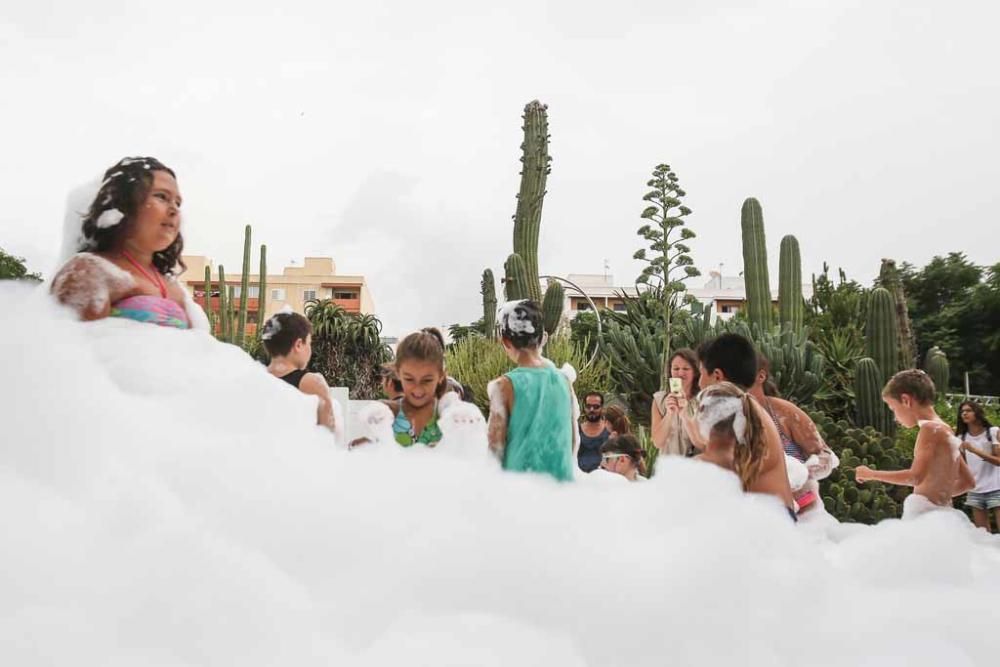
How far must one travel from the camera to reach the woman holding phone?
342cm

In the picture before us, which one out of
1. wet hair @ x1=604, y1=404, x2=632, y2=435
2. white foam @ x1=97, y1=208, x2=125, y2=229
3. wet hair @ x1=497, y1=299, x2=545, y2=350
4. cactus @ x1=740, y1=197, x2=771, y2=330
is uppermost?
cactus @ x1=740, y1=197, x2=771, y2=330

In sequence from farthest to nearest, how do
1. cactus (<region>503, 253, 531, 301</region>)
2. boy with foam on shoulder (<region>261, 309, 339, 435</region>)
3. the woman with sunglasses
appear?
cactus (<region>503, 253, 531, 301</region>)
the woman with sunglasses
boy with foam on shoulder (<region>261, 309, 339, 435</region>)

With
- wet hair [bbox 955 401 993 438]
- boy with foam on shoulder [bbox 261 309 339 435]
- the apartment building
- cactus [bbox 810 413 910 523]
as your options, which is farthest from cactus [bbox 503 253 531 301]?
the apartment building

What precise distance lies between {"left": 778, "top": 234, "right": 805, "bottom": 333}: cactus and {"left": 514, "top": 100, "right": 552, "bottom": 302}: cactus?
423 centimetres

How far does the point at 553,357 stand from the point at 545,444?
25.5 feet

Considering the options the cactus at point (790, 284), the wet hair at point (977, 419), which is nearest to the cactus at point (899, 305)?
the cactus at point (790, 284)

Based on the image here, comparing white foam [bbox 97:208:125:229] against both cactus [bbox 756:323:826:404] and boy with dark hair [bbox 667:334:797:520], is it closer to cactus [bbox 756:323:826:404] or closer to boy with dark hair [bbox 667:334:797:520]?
boy with dark hair [bbox 667:334:797:520]

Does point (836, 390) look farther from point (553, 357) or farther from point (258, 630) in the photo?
point (258, 630)

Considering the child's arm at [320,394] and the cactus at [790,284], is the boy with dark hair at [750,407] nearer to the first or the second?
the child's arm at [320,394]

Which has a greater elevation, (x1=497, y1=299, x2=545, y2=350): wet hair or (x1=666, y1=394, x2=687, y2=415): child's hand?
(x1=497, y1=299, x2=545, y2=350): wet hair

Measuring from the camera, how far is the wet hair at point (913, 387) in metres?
3.48

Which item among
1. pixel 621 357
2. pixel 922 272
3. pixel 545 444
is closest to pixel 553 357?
pixel 621 357

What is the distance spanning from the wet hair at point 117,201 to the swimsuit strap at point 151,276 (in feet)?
0.09

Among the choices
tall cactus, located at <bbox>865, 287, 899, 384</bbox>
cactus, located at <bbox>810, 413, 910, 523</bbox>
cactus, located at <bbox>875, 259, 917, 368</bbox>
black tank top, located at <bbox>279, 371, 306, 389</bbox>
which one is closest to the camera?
black tank top, located at <bbox>279, 371, 306, 389</bbox>
